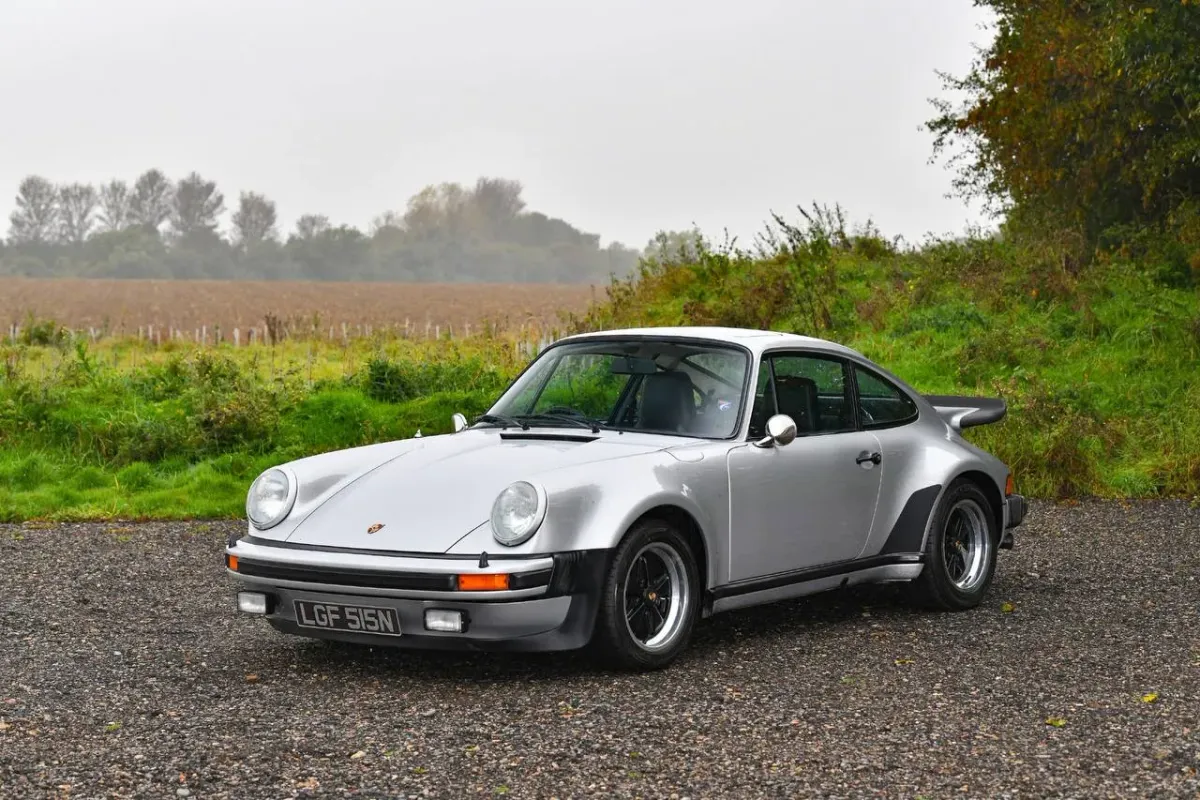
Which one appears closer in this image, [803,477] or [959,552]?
[803,477]

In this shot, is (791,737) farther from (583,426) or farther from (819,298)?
(819,298)

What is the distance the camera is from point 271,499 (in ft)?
21.8

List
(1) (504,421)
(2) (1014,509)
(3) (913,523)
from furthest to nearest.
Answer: (2) (1014,509)
(3) (913,523)
(1) (504,421)

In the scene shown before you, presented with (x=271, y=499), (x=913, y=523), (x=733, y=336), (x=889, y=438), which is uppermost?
(x=733, y=336)

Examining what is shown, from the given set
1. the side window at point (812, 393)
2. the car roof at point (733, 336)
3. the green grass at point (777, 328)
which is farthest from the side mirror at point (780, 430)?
the green grass at point (777, 328)

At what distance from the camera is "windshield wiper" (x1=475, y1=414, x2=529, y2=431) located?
7173mm

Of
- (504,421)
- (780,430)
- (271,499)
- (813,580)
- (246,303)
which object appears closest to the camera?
(271,499)

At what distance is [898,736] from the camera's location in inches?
212

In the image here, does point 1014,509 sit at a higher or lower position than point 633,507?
lower

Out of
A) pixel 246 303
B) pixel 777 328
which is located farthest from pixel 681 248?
pixel 246 303

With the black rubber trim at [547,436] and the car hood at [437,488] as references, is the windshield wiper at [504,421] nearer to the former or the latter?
the black rubber trim at [547,436]

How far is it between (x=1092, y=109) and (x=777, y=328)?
530 centimetres

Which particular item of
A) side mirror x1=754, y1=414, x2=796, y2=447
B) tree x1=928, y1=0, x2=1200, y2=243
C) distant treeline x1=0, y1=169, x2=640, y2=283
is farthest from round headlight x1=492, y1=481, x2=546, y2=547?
distant treeline x1=0, y1=169, x2=640, y2=283

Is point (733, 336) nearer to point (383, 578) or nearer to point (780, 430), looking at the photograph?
point (780, 430)
